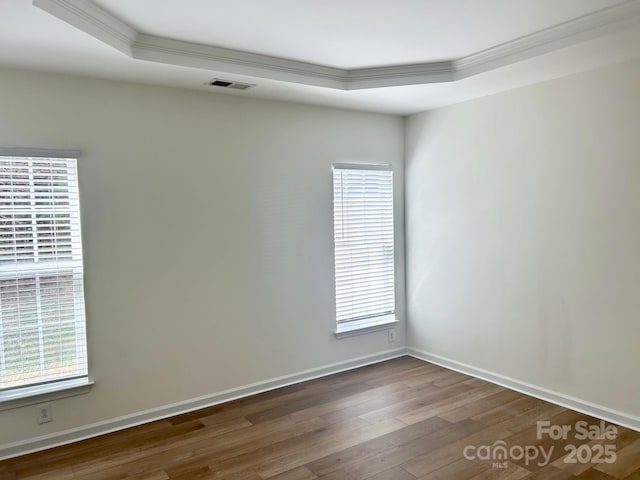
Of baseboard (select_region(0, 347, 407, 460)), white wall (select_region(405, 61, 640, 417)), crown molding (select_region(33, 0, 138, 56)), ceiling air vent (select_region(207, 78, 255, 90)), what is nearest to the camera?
crown molding (select_region(33, 0, 138, 56))

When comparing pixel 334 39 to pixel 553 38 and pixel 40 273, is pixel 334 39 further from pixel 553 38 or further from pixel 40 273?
pixel 40 273

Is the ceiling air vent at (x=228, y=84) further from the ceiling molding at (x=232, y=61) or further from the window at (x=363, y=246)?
the window at (x=363, y=246)

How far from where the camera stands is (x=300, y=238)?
4227 millimetres

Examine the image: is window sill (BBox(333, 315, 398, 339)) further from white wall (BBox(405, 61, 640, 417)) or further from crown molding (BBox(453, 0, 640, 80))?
crown molding (BBox(453, 0, 640, 80))

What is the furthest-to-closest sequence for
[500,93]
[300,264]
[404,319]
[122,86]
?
1. [404,319]
2. [300,264]
3. [500,93]
4. [122,86]

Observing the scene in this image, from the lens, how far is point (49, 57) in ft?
9.36

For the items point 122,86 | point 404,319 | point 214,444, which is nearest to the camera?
point 214,444

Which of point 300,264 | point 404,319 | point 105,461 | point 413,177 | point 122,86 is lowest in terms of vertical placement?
point 105,461

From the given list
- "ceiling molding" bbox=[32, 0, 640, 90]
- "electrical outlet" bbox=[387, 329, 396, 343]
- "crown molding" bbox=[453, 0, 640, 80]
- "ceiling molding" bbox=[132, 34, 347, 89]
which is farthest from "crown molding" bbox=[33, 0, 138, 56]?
"electrical outlet" bbox=[387, 329, 396, 343]

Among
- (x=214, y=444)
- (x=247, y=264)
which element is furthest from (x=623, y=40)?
(x=214, y=444)

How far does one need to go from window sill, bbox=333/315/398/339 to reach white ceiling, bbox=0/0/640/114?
7.16ft

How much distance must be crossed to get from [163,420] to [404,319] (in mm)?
2595

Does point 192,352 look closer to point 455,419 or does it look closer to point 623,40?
point 455,419

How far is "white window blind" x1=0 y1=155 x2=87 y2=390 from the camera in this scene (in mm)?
3029
